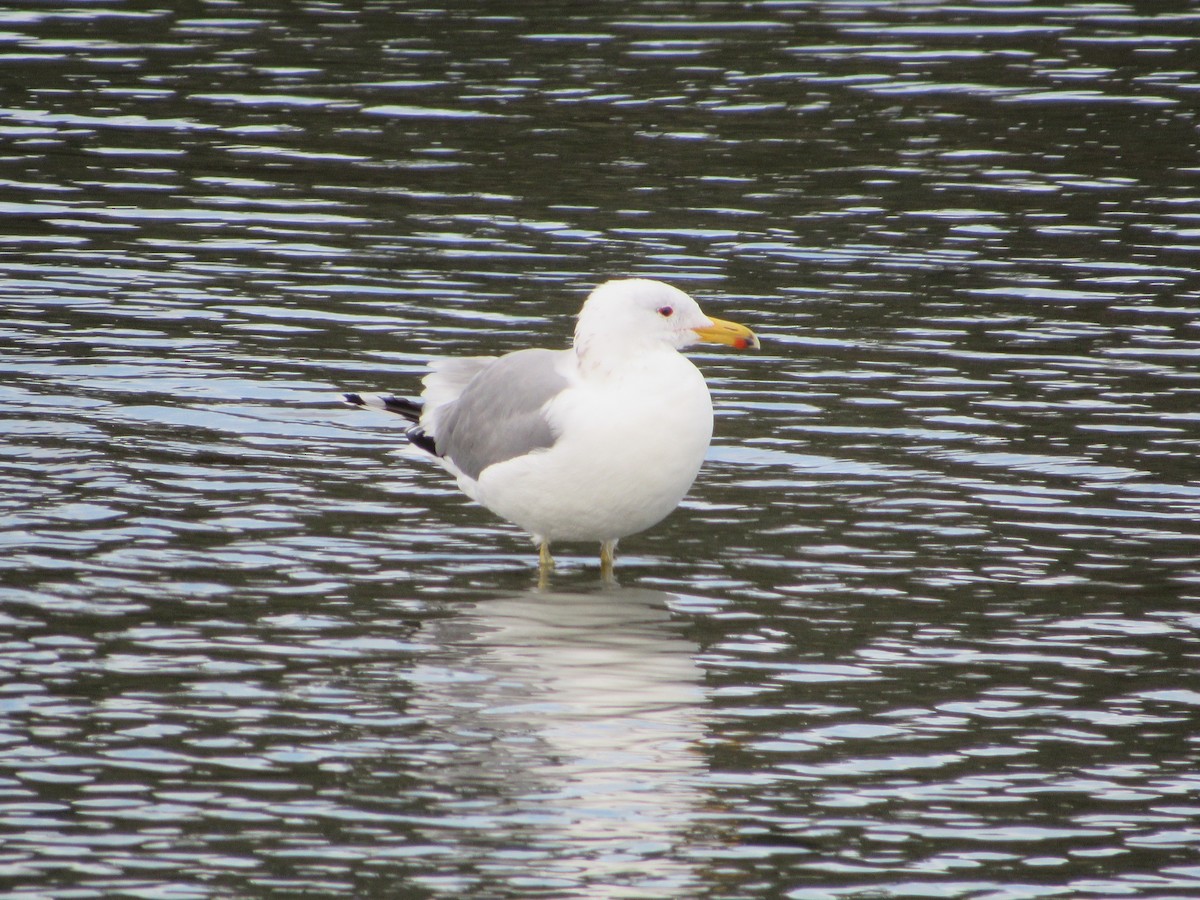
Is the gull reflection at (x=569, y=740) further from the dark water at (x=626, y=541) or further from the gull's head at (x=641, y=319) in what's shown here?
the gull's head at (x=641, y=319)

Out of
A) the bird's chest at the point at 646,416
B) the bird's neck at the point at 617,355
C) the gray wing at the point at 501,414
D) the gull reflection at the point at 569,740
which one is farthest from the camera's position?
the gray wing at the point at 501,414

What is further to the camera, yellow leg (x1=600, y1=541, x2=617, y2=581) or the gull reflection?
yellow leg (x1=600, y1=541, x2=617, y2=581)

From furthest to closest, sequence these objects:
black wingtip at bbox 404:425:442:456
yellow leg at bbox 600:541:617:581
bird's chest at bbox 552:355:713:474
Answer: black wingtip at bbox 404:425:442:456, yellow leg at bbox 600:541:617:581, bird's chest at bbox 552:355:713:474

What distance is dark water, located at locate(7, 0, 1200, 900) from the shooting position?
282 inches

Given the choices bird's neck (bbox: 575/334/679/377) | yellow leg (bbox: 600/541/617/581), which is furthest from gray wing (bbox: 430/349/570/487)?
yellow leg (bbox: 600/541/617/581)

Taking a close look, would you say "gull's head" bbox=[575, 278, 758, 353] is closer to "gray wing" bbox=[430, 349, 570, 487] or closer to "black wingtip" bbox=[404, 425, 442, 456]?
"gray wing" bbox=[430, 349, 570, 487]

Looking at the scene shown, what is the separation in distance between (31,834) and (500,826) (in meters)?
1.65

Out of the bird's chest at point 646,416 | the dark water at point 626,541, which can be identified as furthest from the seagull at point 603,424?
the dark water at point 626,541

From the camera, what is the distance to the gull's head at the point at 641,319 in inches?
380

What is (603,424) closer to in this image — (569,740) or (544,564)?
(544,564)

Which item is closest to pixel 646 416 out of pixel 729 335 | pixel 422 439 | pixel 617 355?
pixel 617 355

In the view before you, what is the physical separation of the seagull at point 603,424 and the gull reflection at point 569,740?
474 millimetres

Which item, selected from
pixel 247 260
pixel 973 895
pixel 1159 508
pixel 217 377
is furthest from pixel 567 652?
pixel 247 260

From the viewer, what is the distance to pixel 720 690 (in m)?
8.45
